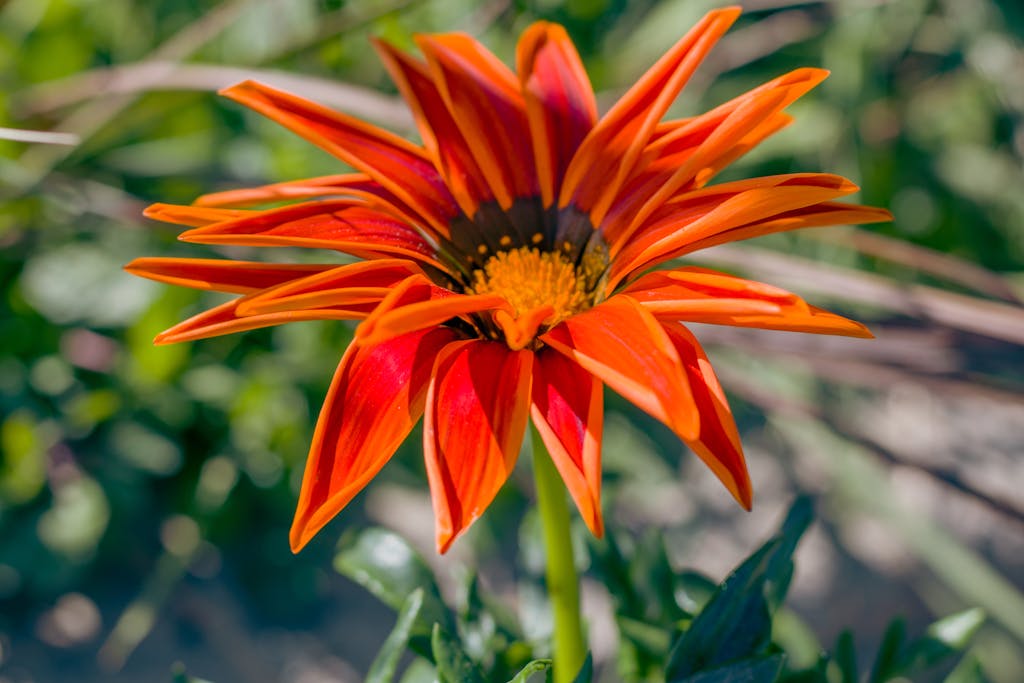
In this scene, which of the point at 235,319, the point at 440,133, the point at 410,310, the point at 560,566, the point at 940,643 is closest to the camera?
the point at 410,310

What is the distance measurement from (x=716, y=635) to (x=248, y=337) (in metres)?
1.30

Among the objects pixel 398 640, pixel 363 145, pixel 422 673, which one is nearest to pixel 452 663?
pixel 398 640

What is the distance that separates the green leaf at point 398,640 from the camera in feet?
3.17

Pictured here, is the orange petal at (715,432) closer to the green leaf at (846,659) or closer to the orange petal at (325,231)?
the orange petal at (325,231)

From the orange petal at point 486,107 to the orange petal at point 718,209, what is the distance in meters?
0.17

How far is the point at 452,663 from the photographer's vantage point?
2.97ft

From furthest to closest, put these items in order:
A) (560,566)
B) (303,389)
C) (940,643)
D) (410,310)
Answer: (303,389), (940,643), (560,566), (410,310)

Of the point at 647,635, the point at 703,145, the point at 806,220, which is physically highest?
the point at 703,145

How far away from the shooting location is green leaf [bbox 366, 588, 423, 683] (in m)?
0.97

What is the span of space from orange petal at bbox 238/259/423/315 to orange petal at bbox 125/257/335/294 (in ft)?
0.19

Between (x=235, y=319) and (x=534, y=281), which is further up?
(x=235, y=319)

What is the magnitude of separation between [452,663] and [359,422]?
0.25 meters

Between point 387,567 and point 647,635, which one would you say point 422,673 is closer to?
point 387,567

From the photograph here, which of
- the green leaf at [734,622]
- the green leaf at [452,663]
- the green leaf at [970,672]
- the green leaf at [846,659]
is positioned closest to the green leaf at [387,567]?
the green leaf at [452,663]
